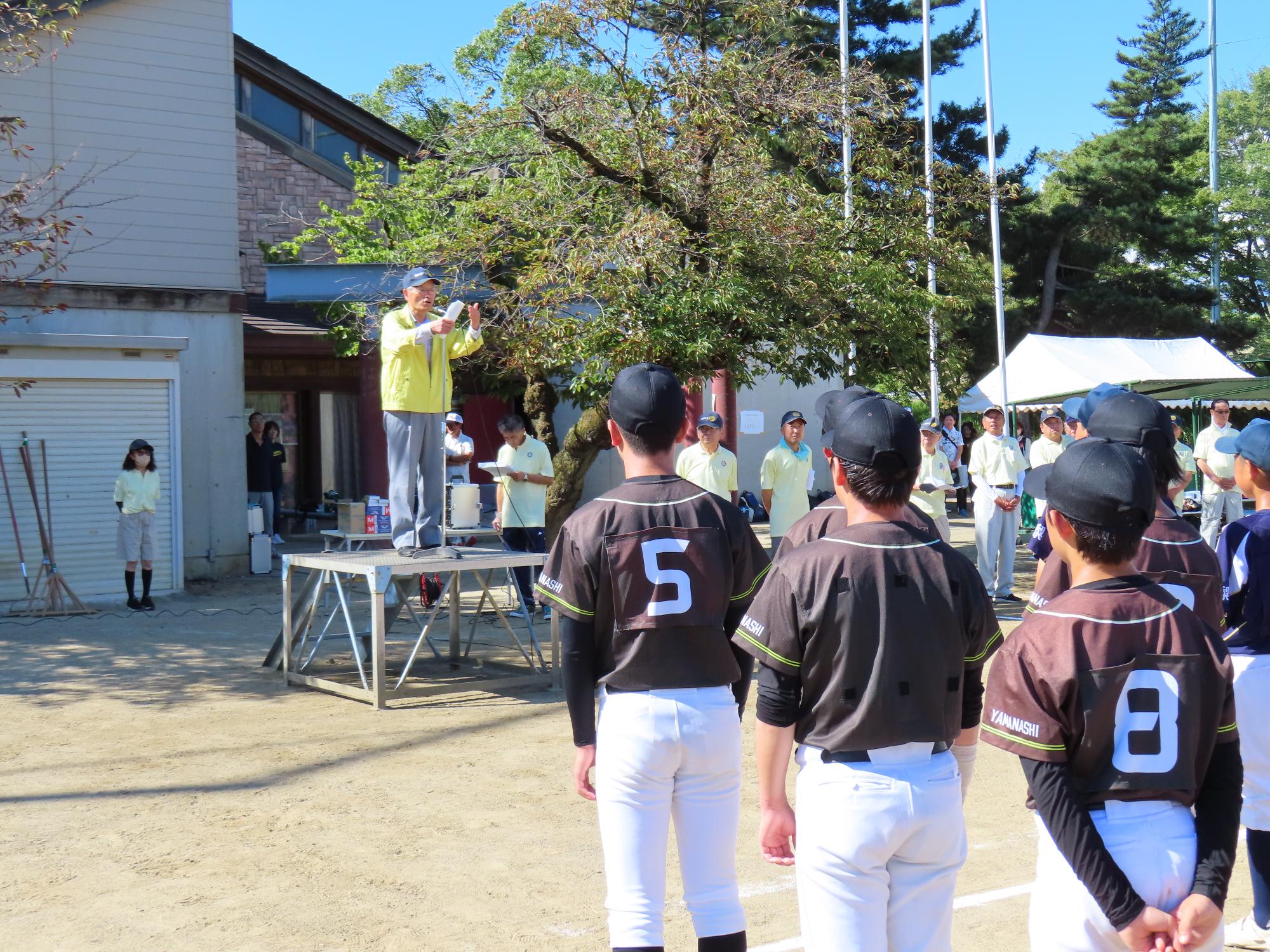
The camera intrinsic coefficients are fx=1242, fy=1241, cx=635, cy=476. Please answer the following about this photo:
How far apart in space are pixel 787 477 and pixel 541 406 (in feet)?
24.4

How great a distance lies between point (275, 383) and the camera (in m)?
23.9

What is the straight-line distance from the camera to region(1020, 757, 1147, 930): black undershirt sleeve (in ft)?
8.48

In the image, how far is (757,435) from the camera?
90.7ft

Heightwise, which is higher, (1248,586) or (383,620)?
(1248,586)

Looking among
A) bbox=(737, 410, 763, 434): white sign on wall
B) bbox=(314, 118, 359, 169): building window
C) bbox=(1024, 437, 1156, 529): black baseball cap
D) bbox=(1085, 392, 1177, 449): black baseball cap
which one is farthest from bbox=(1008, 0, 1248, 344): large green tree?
bbox=(1024, 437, 1156, 529): black baseball cap

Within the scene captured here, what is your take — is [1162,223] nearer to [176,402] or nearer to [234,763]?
[176,402]

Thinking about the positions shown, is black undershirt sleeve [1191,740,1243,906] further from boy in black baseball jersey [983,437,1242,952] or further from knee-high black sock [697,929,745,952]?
knee-high black sock [697,929,745,952]

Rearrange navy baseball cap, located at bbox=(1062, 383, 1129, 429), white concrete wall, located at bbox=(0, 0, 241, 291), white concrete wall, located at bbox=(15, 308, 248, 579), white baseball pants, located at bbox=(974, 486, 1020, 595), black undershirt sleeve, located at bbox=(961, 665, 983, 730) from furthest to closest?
white concrete wall, located at bbox=(15, 308, 248, 579)
white concrete wall, located at bbox=(0, 0, 241, 291)
white baseball pants, located at bbox=(974, 486, 1020, 595)
navy baseball cap, located at bbox=(1062, 383, 1129, 429)
black undershirt sleeve, located at bbox=(961, 665, 983, 730)

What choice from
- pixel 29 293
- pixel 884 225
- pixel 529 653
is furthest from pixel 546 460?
pixel 29 293

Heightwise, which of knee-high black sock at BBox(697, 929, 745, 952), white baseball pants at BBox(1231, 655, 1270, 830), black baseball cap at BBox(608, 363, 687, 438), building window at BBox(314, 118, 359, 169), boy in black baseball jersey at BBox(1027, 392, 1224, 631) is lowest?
knee-high black sock at BBox(697, 929, 745, 952)

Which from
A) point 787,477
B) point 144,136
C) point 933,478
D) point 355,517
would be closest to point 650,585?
point 787,477

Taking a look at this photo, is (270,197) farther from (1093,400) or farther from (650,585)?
(650,585)

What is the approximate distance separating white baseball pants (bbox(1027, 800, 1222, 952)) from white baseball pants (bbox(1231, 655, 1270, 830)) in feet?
6.28

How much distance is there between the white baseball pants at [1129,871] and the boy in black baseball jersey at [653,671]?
3.87 feet
